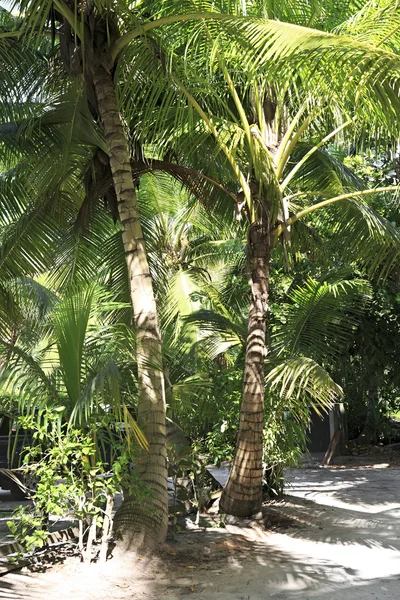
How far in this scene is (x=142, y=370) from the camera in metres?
7.68

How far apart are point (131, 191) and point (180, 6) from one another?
1900 mm

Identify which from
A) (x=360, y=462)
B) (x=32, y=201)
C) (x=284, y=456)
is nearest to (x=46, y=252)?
(x=32, y=201)

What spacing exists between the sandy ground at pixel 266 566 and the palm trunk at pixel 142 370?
A: 0.39 meters

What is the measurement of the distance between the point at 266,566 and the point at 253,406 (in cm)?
219

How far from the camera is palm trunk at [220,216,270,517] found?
907cm

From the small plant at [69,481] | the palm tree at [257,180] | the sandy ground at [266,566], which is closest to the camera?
the sandy ground at [266,566]

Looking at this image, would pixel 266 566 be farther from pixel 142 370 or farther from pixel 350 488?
pixel 350 488

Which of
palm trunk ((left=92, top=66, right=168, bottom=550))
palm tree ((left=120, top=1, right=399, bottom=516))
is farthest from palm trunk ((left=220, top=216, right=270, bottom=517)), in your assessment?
palm trunk ((left=92, top=66, right=168, bottom=550))

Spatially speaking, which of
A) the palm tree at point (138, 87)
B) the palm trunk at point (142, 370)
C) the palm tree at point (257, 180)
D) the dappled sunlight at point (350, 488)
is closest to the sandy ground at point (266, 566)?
the dappled sunlight at point (350, 488)

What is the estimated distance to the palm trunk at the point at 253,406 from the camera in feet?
29.8

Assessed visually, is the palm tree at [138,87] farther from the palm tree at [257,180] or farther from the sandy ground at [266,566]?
the sandy ground at [266,566]

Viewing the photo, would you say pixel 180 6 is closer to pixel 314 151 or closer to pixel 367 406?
pixel 314 151

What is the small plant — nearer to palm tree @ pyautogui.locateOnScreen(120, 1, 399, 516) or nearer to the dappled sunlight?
palm tree @ pyautogui.locateOnScreen(120, 1, 399, 516)

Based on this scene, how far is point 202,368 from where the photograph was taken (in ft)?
35.1
